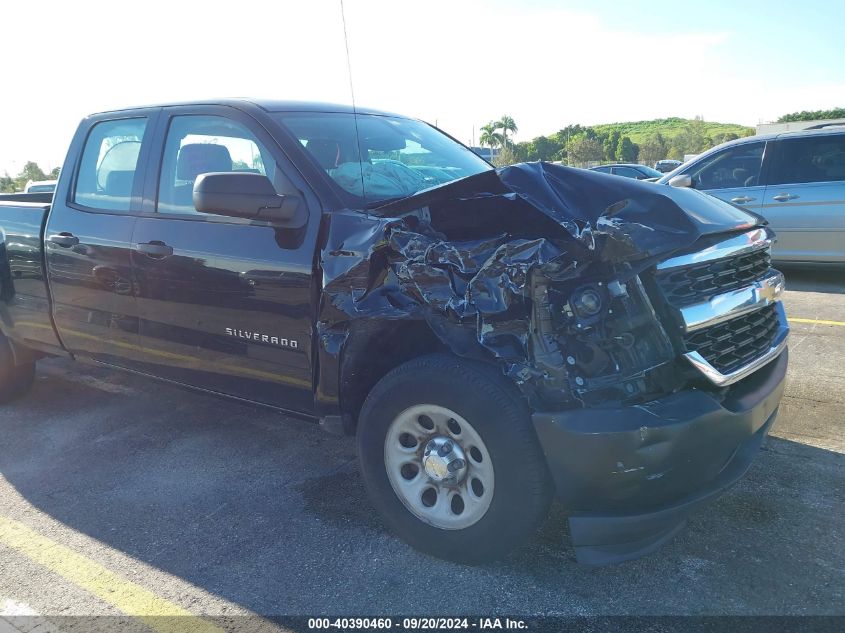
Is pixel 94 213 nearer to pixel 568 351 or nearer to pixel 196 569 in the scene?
pixel 196 569

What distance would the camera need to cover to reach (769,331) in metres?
2.98

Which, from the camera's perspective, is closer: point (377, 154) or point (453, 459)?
point (453, 459)

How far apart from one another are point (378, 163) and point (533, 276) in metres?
1.45

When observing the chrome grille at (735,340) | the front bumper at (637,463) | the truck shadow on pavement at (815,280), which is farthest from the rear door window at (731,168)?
the front bumper at (637,463)

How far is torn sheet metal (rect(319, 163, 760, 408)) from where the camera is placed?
2363 mm

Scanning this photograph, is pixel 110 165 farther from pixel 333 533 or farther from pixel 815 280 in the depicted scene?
pixel 815 280

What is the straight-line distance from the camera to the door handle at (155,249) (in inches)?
139

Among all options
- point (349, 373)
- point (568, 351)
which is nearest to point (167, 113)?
point (349, 373)

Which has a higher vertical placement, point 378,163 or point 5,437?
point 378,163

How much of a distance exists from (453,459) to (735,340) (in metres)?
1.22

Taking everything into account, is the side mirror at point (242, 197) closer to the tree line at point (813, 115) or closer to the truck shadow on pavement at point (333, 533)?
the truck shadow on pavement at point (333, 533)

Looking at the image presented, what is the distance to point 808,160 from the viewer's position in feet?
24.1

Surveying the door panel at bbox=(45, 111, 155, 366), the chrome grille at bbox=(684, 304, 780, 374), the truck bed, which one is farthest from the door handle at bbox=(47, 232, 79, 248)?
the chrome grille at bbox=(684, 304, 780, 374)

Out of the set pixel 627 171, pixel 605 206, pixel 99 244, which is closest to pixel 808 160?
pixel 605 206
